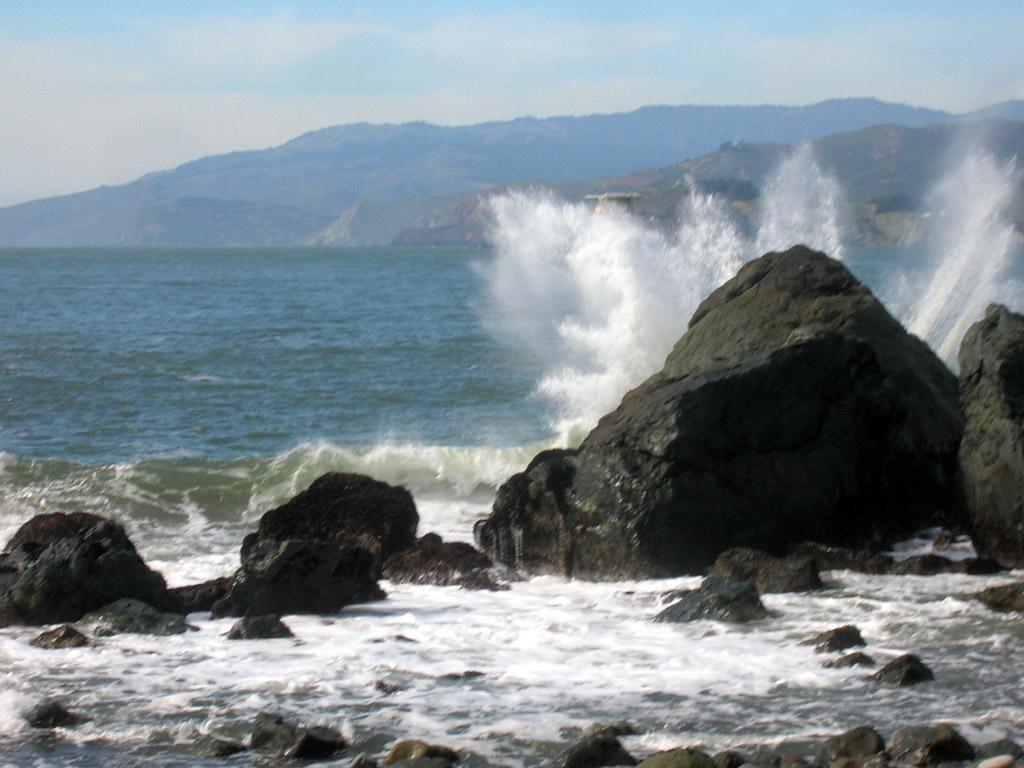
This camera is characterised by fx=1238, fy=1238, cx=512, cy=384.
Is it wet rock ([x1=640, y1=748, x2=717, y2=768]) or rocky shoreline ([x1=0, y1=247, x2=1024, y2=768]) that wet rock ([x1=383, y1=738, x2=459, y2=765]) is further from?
rocky shoreline ([x1=0, y1=247, x2=1024, y2=768])

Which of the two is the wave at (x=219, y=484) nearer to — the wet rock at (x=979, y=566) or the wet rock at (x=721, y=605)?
the wet rock at (x=721, y=605)

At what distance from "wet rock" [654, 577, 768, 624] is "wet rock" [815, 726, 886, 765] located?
2.67 metres

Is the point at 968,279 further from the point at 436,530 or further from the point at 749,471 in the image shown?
the point at 749,471

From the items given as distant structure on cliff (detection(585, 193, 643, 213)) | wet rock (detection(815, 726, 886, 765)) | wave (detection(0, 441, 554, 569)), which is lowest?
wave (detection(0, 441, 554, 569))

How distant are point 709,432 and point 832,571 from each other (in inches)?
63.9

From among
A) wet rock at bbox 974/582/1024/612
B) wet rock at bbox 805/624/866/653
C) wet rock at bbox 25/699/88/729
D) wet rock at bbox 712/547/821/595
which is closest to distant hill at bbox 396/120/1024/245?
wet rock at bbox 712/547/821/595

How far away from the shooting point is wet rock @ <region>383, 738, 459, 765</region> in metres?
6.41

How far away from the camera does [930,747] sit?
20.6ft

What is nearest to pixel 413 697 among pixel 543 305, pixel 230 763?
pixel 230 763

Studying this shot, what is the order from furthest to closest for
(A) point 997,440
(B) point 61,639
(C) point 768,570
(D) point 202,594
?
(A) point 997,440, (D) point 202,594, (C) point 768,570, (B) point 61,639

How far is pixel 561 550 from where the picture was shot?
11359mm

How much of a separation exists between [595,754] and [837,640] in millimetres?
2640

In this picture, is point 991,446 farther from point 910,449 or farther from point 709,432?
point 709,432

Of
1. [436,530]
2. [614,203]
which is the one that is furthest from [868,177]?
[436,530]
